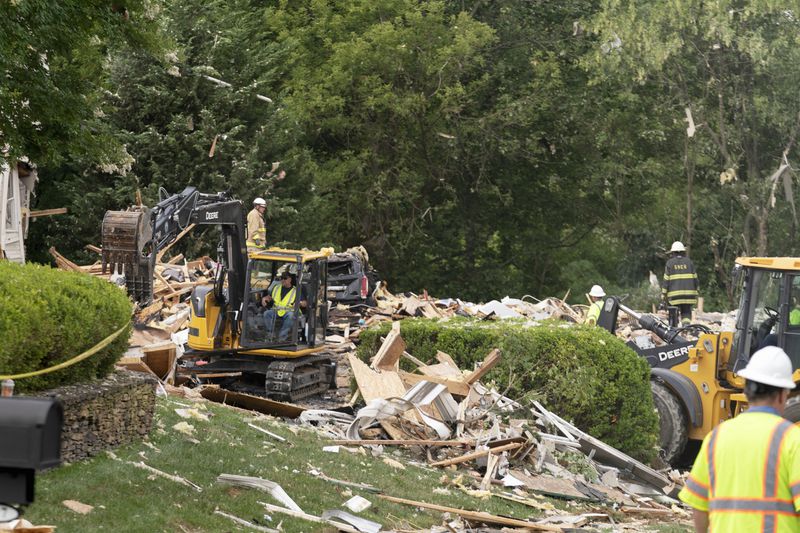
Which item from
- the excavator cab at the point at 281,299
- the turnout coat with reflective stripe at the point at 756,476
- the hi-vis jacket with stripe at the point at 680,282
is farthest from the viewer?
the hi-vis jacket with stripe at the point at 680,282

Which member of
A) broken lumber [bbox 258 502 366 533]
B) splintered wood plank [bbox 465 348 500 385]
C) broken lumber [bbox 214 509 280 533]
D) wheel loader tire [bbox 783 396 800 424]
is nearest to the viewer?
broken lumber [bbox 214 509 280 533]

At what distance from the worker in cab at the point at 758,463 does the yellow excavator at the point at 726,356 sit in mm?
9917

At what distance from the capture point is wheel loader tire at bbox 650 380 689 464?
16.4m

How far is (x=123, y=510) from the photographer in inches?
340

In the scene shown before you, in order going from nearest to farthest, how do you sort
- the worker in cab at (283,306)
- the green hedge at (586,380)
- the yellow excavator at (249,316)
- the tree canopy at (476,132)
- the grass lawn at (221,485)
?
1. the grass lawn at (221,485)
2. the green hedge at (586,380)
3. the yellow excavator at (249,316)
4. the worker in cab at (283,306)
5. the tree canopy at (476,132)

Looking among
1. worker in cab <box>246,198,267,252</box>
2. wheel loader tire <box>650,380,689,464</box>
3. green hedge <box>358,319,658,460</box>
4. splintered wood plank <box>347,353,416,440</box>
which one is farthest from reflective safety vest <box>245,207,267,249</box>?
wheel loader tire <box>650,380,689,464</box>

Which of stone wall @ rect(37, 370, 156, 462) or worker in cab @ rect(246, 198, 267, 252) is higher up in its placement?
worker in cab @ rect(246, 198, 267, 252)

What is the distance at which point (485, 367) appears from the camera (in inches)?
619

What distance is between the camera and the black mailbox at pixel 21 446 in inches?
187

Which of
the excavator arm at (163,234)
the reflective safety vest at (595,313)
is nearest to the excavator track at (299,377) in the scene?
the excavator arm at (163,234)

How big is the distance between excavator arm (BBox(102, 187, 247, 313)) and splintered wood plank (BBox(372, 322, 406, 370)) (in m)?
3.11

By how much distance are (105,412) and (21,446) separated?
532 centimetres

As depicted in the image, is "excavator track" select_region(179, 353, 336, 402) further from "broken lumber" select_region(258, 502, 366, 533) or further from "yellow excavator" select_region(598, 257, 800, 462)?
"broken lumber" select_region(258, 502, 366, 533)

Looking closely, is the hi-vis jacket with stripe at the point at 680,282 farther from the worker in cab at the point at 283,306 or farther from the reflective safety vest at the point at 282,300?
the reflective safety vest at the point at 282,300
